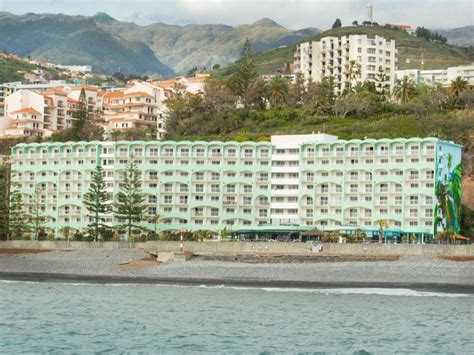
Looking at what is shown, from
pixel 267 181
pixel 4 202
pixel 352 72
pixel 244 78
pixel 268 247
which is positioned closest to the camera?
pixel 268 247

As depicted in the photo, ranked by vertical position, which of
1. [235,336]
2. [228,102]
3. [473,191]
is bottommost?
[235,336]

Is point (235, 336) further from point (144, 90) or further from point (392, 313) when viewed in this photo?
point (144, 90)

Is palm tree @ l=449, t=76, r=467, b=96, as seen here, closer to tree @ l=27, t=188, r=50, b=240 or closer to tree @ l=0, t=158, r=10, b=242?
tree @ l=27, t=188, r=50, b=240

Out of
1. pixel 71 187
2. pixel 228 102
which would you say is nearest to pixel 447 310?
pixel 71 187

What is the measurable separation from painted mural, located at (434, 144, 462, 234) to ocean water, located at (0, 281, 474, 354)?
79.3ft

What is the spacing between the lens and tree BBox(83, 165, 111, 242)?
98.3 m

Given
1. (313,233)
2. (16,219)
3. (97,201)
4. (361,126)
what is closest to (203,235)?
(313,233)

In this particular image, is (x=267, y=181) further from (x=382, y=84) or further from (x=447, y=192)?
(x=382, y=84)

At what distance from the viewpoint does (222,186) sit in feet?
334

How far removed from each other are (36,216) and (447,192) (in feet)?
140

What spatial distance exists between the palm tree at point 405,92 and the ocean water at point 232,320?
60.8 m

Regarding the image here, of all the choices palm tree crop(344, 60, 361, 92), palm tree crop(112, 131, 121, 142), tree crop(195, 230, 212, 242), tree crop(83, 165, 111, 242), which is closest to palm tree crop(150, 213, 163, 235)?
tree crop(195, 230, 212, 242)

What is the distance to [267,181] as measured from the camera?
101500mm

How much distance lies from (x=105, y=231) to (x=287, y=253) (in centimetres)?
2264
